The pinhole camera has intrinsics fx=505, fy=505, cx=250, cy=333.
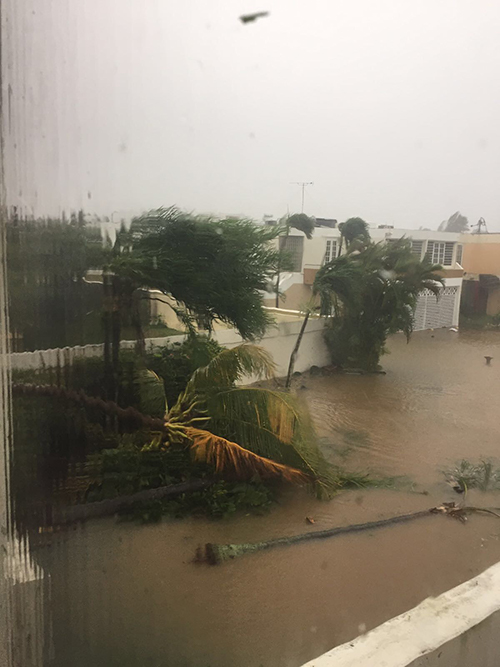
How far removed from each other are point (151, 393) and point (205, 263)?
0.54 meters

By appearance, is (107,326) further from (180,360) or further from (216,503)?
(216,503)

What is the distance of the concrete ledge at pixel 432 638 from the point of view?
1578 millimetres

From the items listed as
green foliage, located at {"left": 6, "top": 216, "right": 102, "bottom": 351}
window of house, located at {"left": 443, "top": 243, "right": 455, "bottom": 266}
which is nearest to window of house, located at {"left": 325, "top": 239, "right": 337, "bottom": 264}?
window of house, located at {"left": 443, "top": 243, "right": 455, "bottom": 266}

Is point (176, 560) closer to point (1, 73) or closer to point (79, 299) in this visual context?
Answer: point (79, 299)

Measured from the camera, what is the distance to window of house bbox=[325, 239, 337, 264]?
84.0 inches

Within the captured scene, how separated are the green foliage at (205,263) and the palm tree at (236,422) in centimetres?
17

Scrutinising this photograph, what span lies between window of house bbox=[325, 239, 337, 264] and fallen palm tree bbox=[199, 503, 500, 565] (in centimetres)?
117

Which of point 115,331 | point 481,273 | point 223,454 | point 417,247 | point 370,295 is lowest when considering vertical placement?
point 223,454

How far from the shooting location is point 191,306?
1913mm

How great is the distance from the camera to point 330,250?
85.0 inches

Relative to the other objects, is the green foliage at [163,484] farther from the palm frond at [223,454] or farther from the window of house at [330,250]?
the window of house at [330,250]

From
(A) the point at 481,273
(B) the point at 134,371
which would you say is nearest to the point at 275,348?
(B) the point at 134,371

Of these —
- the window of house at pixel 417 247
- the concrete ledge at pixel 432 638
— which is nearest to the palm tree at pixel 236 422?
the concrete ledge at pixel 432 638

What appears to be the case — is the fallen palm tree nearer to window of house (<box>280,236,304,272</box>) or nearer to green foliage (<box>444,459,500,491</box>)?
green foliage (<box>444,459,500,491</box>)
